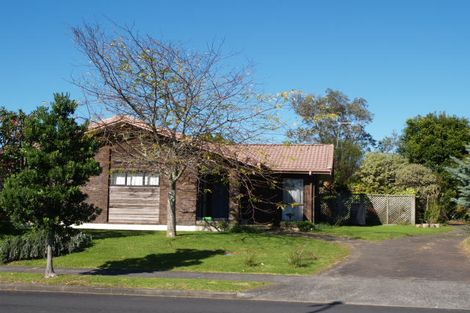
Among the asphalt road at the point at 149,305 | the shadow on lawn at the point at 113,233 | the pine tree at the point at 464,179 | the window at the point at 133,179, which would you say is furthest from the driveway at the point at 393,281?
the window at the point at 133,179

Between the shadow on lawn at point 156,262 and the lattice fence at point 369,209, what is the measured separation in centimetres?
1210

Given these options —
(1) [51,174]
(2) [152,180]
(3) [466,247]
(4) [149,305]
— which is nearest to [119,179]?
(2) [152,180]

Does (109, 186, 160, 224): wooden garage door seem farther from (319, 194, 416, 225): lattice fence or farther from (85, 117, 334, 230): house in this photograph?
(319, 194, 416, 225): lattice fence

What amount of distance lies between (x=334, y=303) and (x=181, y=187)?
13.6m

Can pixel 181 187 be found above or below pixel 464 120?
below

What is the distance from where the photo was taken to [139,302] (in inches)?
428

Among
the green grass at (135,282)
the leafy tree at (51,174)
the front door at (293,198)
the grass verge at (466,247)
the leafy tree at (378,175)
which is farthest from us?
the leafy tree at (378,175)

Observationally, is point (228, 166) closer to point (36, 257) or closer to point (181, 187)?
point (181, 187)

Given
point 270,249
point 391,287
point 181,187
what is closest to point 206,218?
point 181,187

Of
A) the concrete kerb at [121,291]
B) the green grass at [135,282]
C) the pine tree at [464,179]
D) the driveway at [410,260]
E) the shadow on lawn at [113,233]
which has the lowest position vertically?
the concrete kerb at [121,291]

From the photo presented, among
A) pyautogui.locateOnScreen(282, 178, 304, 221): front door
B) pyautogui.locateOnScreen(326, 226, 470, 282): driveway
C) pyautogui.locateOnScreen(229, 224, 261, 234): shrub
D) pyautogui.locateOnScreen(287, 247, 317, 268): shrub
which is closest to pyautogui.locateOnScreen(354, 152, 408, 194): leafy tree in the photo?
→ pyautogui.locateOnScreen(282, 178, 304, 221): front door

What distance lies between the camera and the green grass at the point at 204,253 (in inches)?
599

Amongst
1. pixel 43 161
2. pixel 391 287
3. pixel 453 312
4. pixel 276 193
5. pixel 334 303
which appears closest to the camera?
pixel 453 312

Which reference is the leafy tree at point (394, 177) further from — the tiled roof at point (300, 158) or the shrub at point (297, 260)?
the shrub at point (297, 260)
